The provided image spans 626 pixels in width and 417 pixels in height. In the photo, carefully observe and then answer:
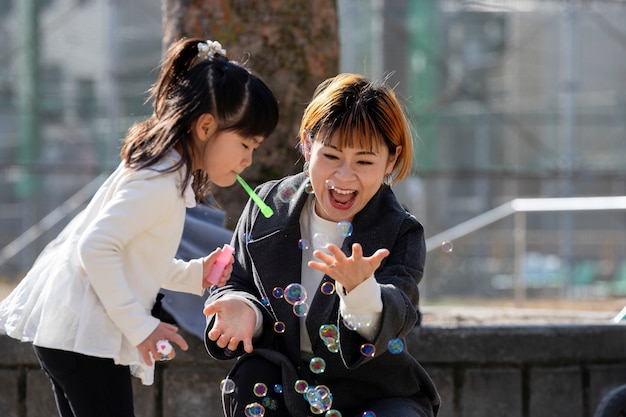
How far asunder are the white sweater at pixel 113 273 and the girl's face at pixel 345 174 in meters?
0.36

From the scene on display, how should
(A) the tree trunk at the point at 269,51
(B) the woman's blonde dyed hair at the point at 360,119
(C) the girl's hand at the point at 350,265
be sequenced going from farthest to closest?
(A) the tree trunk at the point at 269,51 → (B) the woman's blonde dyed hair at the point at 360,119 → (C) the girl's hand at the point at 350,265

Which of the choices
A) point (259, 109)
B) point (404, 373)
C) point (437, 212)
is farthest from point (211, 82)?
point (437, 212)

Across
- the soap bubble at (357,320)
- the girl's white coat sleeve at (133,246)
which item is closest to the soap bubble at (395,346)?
the soap bubble at (357,320)

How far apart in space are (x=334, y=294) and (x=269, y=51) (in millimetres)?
2044

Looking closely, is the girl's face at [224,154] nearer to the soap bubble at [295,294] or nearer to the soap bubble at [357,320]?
the soap bubble at [295,294]

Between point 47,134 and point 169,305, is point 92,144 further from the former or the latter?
point 169,305

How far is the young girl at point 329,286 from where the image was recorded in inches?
117

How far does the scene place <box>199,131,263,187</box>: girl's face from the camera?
10.4 feet

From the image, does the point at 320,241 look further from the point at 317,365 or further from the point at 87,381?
the point at 87,381

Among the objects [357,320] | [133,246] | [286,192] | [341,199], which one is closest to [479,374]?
[286,192]

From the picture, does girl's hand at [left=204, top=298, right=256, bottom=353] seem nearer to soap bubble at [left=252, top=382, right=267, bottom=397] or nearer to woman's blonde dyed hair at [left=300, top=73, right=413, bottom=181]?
soap bubble at [left=252, top=382, right=267, bottom=397]

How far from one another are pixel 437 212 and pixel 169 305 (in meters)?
7.43

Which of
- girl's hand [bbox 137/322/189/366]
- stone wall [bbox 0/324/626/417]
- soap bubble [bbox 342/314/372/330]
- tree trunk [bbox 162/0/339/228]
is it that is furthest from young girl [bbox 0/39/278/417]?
tree trunk [bbox 162/0/339/228]

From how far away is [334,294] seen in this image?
9.82 ft
